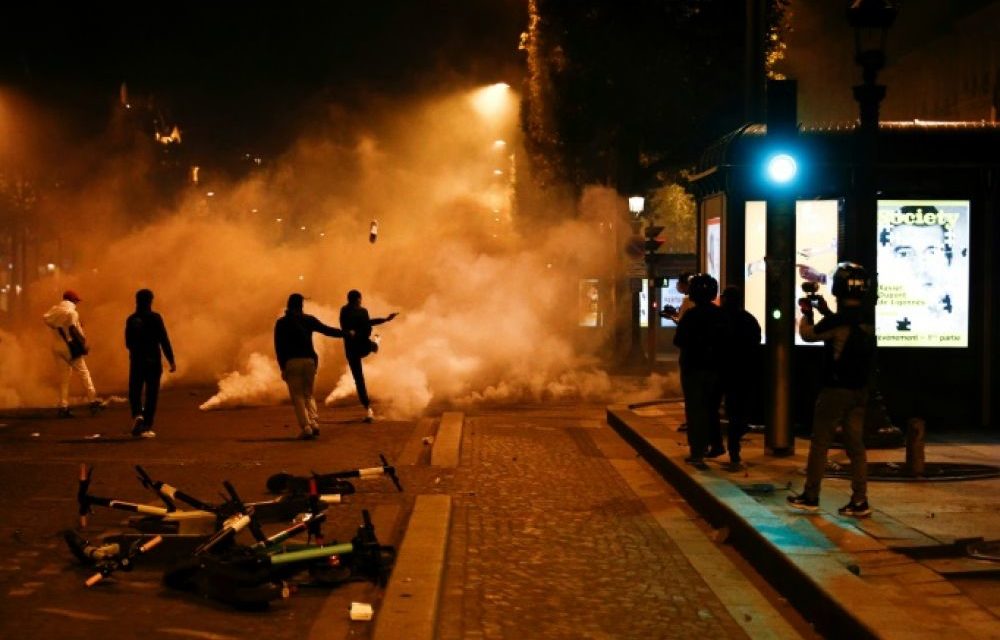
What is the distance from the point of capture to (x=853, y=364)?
28.3 feet

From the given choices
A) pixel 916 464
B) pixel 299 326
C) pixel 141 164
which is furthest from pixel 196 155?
pixel 916 464

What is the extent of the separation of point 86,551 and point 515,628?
103 inches

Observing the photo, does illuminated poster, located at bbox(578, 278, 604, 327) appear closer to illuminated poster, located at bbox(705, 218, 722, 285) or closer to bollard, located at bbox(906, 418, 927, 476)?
illuminated poster, located at bbox(705, 218, 722, 285)

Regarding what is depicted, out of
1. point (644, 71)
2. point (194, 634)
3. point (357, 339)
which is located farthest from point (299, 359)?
point (644, 71)

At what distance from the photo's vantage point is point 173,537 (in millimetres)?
7309

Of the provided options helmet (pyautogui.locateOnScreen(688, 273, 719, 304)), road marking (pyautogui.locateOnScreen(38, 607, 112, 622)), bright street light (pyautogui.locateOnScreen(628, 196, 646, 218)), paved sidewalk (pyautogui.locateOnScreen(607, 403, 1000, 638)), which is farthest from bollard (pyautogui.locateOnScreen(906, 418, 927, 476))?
bright street light (pyautogui.locateOnScreen(628, 196, 646, 218))

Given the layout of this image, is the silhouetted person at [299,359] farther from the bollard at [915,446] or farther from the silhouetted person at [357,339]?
the bollard at [915,446]

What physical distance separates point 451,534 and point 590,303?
27.4m

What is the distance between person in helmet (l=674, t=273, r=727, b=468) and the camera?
1159 centimetres

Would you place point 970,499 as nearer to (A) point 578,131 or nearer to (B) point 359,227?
(B) point 359,227

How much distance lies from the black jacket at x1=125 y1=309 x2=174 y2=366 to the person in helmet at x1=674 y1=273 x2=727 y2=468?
20.4 feet

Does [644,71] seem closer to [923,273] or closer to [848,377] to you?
[923,273]

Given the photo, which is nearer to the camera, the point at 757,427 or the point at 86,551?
the point at 86,551

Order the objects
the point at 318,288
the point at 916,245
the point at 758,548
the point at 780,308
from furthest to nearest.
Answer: the point at 318,288 → the point at 916,245 → the point at 780,308 → the point at 758,548
